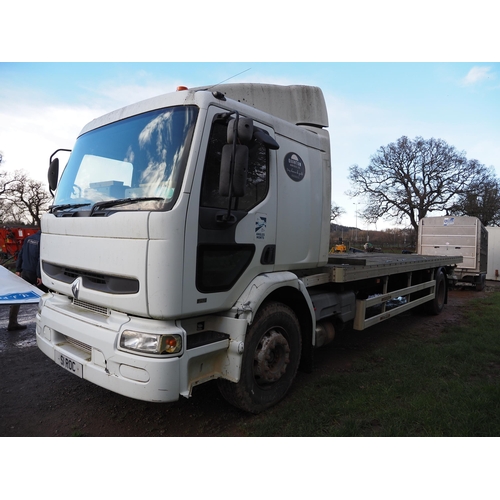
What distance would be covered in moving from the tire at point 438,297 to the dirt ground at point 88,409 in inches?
165

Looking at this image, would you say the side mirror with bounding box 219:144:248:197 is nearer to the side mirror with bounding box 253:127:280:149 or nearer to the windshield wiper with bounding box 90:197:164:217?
the side mirror with bounding box 253:127:280:149

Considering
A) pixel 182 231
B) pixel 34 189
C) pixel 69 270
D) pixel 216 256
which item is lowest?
pixel 69 270

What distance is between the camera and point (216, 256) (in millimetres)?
2787

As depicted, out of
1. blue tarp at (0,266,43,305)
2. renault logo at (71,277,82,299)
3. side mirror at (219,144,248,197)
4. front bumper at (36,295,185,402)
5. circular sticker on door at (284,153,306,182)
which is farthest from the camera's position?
blue tarp at (0,266,43,305)

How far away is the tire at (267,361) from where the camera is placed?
9.86 feet

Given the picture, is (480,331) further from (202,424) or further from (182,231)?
(182,231)

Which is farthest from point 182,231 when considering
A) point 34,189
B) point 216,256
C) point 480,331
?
point 34,189

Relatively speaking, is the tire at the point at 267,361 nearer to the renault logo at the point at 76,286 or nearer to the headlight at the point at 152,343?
Result: the headlight at the point at 152,343

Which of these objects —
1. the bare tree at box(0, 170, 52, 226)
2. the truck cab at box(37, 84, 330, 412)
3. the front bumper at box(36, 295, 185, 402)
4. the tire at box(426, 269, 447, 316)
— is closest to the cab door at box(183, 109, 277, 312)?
the truck cab at box(37, 84, 330, 412)

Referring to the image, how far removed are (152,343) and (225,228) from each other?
1.03 metres

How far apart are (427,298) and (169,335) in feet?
21.0

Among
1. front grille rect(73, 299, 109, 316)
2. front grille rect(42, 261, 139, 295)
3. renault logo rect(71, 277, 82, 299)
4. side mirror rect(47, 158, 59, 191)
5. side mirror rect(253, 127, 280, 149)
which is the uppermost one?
side mirror rect(253, 127, 280, 149)

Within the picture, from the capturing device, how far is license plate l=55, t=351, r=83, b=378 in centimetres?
281

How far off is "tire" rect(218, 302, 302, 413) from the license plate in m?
1.15
